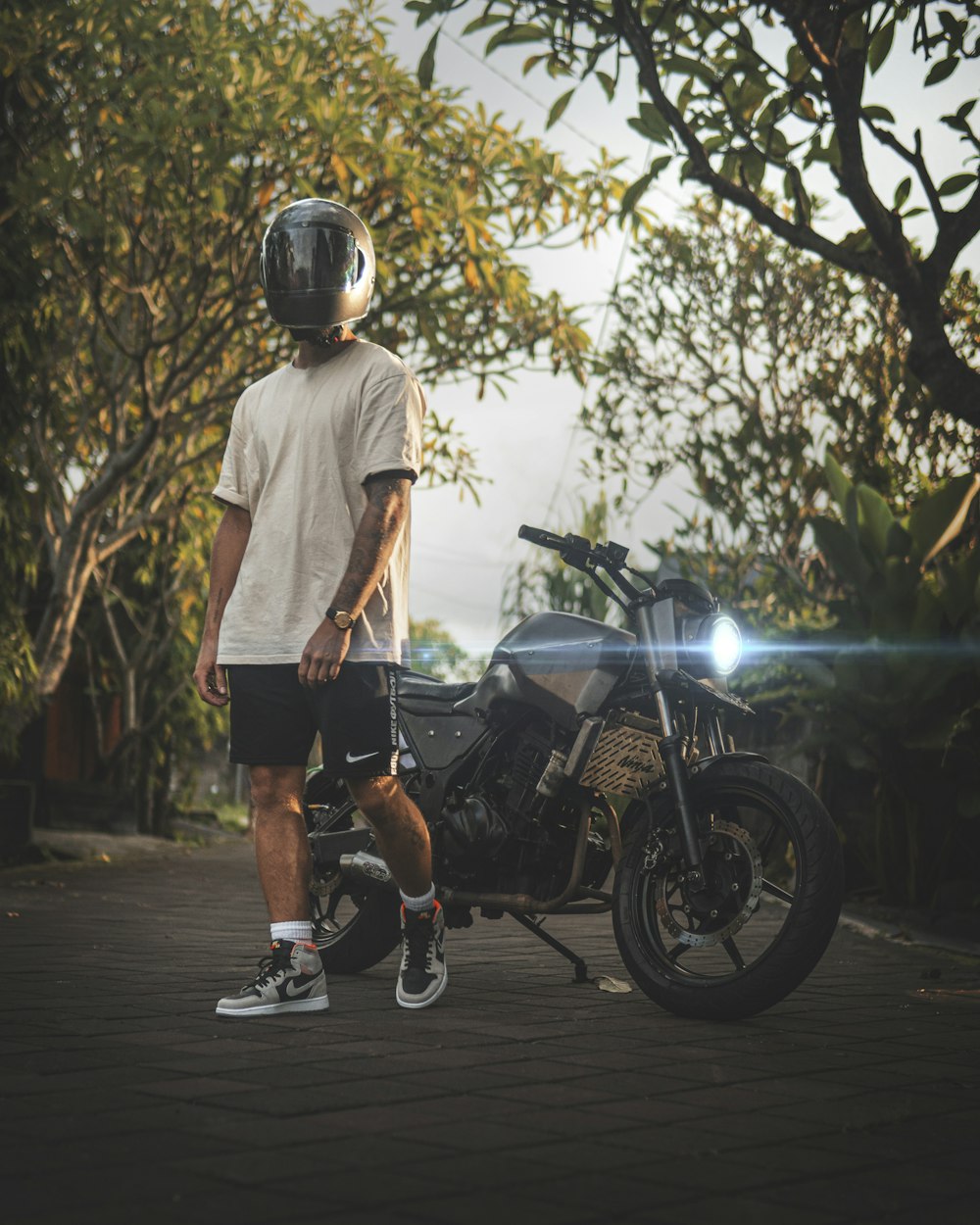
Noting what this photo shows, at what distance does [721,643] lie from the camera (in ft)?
16.1

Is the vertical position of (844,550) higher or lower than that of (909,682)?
higher

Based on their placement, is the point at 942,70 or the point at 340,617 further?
the point at 942,70

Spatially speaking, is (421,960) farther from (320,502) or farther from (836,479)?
(836,479)

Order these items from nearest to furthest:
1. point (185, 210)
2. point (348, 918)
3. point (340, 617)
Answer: point (340, 617) → point (348, 918) → point (185, 210)

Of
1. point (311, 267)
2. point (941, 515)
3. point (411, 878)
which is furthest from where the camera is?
point (941, 515)

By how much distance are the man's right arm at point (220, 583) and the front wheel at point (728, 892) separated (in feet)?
4.47

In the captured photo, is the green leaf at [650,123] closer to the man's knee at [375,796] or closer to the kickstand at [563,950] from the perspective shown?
the man's knee at [375,796]

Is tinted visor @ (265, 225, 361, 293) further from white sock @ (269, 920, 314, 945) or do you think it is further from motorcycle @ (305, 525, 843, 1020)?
white sock @ (269, 920, 314, 945)

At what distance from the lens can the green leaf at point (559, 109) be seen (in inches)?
227

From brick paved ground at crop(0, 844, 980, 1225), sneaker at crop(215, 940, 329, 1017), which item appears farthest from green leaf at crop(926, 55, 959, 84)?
sneaker at crop(215, 940, 329, 1017)

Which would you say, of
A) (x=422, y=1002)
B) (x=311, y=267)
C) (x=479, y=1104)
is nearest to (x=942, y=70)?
(x=311, y=267)

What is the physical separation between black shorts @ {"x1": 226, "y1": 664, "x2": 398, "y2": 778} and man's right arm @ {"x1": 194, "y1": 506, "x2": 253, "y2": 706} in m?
0.19

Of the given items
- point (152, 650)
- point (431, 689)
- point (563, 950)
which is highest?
point (152, 650)

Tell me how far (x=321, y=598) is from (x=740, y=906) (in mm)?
1500
